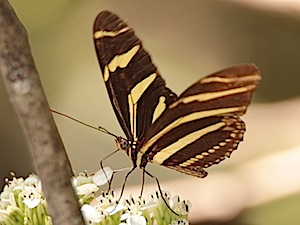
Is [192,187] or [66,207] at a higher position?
[66,207]

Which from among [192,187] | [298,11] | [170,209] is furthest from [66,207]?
[298,11]

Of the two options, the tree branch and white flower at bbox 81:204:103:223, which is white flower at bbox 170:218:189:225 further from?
the tree branch

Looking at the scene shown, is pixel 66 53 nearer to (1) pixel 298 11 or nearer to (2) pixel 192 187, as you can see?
(2) pixel 192 187

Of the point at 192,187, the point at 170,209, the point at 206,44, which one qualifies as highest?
the point at 206,44

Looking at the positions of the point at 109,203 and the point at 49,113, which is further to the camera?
the point at 109,203

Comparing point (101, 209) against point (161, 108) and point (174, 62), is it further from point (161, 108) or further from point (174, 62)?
point (174, 62)

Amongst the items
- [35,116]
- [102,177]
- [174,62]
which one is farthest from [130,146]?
[174,62]

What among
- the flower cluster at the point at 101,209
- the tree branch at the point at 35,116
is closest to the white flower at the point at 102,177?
the flower cluster at the point at 101,209
